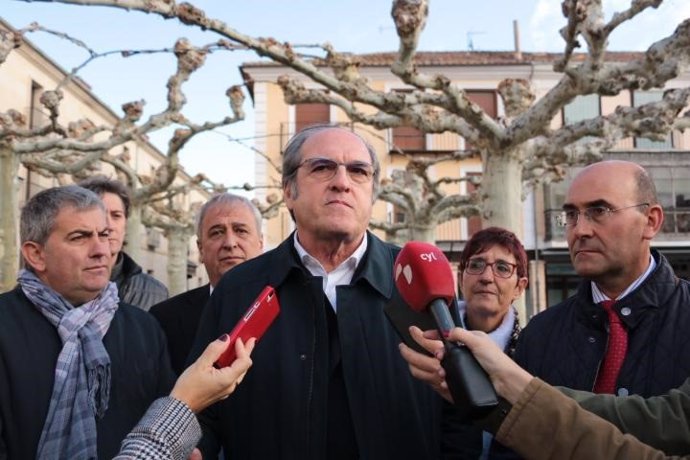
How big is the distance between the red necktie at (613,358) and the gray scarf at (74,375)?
172 centimetres

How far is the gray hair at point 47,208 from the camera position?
269 centimetres

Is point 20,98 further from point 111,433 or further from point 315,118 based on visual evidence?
point 111,433

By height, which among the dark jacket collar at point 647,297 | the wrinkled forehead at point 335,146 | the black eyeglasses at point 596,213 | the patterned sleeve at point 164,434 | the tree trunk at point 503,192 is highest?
the tree trunk at point 503,192

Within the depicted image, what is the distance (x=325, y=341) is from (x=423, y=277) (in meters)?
0.69

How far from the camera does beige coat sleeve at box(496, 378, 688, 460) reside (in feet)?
5.50

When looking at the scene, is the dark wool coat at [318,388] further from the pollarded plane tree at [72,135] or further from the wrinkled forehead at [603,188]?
the pollarded plane tree at [72,135]

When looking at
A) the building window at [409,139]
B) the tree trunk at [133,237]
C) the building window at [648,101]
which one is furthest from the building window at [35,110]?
the building window at [648,101]

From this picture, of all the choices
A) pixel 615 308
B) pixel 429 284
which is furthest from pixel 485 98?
pixel 429 284

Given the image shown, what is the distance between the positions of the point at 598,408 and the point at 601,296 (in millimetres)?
654

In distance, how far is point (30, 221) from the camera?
2.72 m

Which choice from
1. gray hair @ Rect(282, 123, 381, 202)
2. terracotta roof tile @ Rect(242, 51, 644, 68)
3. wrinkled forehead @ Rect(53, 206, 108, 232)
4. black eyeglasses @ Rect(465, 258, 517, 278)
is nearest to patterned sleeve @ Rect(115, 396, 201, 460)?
gray hair @ Rect(282, 123, 381, 202)

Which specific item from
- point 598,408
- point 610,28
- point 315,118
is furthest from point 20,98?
point 598,408

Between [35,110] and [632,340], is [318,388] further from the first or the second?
[35,110]

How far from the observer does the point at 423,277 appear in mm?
1749
